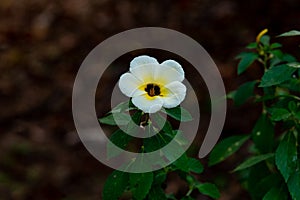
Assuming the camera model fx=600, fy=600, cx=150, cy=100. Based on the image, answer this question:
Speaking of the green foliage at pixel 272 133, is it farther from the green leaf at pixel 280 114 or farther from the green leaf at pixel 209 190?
the green leaf at pixel 209 190


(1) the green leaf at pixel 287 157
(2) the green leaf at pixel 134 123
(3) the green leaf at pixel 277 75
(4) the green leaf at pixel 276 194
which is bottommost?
(4) the green leaf at pixel 276 194

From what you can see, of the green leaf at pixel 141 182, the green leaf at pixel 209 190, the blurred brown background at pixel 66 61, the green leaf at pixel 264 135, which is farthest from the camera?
the blurred brown background at pixel 66 61

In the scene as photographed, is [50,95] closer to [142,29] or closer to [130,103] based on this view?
[142,29]

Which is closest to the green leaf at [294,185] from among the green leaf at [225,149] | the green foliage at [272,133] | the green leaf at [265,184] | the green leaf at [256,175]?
the green foliage at [272,133]

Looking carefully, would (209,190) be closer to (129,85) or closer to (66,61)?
(129,85)

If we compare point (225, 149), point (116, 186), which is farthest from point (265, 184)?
point (116, 186)

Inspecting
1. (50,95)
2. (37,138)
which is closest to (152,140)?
(37,138)

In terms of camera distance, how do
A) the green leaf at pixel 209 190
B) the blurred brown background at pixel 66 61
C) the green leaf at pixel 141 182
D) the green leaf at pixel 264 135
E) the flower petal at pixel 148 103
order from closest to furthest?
the flower petal at pixel 148 103, the green leaf at pixel 141 182, the green leaf at pixel 209 190, the green leaf at pixel 264 135, the blurred brown background at pixel 66 61
